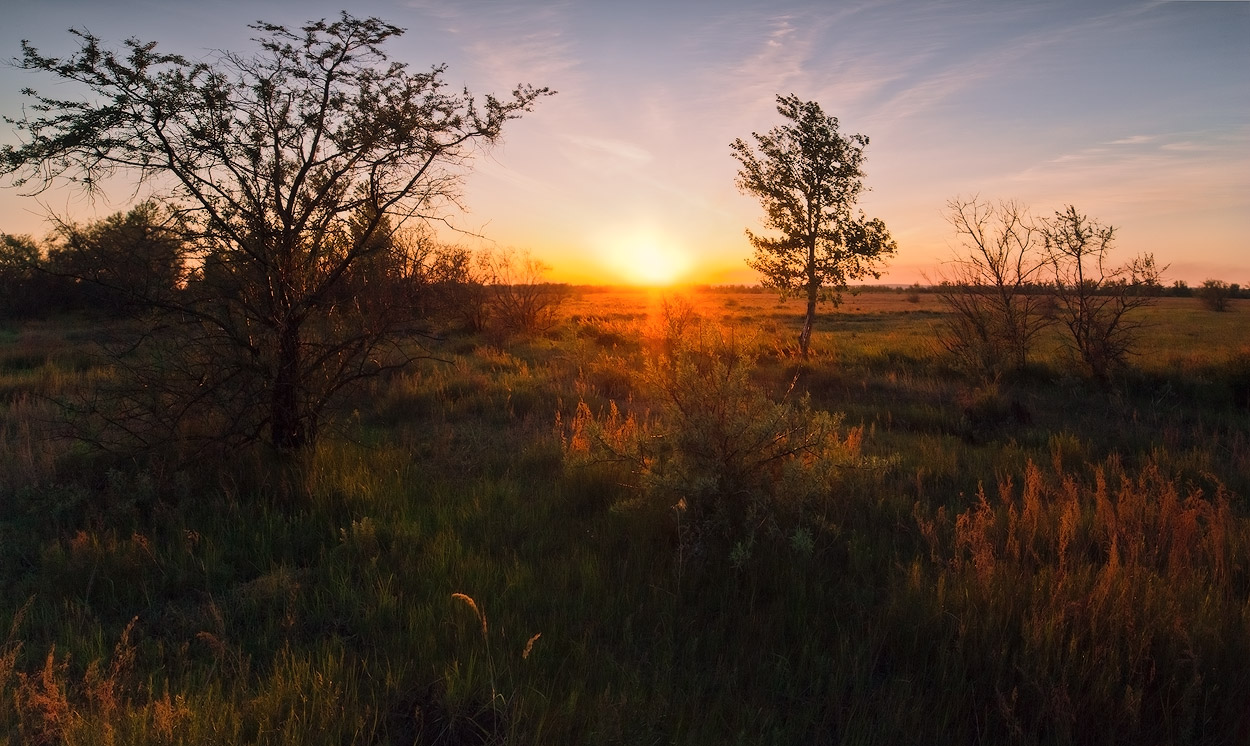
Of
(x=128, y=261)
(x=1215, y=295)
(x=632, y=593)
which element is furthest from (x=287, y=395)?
(x=1215, y=295)

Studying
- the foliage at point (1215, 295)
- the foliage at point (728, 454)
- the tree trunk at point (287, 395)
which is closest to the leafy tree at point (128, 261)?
the tree trunk at point (287, 395)

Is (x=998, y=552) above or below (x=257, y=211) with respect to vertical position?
below

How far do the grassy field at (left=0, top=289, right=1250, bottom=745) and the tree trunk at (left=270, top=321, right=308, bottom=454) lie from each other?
355 mm

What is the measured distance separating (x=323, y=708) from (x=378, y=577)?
1.21 meters

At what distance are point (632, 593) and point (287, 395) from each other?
4.46 meters

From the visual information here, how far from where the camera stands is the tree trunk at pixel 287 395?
20.1ft

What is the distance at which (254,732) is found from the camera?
2.54 m

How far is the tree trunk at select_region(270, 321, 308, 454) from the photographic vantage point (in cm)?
612

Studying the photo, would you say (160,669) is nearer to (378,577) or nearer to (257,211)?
(378,577)

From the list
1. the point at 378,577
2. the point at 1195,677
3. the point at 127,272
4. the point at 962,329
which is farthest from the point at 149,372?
the point at 962,329

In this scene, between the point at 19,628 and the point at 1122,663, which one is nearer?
the point at 1122,663

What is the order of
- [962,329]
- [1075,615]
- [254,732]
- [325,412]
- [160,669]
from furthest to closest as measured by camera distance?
[962,329] → [325,412] → [1075,615] → [160,669] → [254,732]

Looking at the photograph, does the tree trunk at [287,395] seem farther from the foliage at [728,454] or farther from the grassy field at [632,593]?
the foliage at [728,454]

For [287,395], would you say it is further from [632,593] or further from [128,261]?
[632,593]
